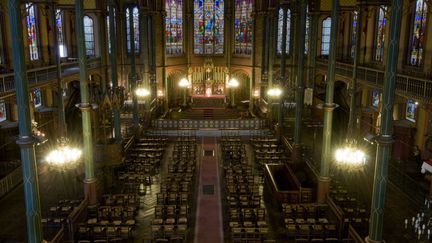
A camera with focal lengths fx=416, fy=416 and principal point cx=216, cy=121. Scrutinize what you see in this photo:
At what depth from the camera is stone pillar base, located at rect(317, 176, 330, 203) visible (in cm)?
1758

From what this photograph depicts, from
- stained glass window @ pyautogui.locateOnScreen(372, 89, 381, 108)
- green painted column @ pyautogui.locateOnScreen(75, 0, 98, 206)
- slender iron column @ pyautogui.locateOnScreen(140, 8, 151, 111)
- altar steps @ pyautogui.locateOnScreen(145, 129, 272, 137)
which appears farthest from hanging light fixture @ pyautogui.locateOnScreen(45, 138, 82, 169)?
stained glass window @ pyautogui.locateOnScreen(372, 89, 381, 108)

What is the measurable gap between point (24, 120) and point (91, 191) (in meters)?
7.84

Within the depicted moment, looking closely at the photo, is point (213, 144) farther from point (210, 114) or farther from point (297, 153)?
point (210, 114)

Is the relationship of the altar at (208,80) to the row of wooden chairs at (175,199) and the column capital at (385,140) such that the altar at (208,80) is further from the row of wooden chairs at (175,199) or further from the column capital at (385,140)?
the column capital at (385,140)

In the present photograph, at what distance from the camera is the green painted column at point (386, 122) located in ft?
33.6

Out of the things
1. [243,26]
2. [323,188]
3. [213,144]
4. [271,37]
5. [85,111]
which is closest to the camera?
[85,111]

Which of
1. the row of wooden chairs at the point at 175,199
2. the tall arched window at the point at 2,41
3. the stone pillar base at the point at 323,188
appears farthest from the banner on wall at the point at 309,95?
the tall arched window at the point at 2,41

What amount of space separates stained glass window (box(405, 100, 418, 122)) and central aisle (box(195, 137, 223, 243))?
11.4m

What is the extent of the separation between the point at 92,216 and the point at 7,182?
5.07 metres

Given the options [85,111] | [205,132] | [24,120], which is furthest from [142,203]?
[205,132]

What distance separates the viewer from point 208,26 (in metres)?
43.1

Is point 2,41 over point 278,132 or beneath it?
over

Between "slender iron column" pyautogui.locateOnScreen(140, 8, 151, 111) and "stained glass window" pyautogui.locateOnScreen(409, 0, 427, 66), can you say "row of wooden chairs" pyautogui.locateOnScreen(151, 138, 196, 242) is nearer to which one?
"slender iron column" pyautogui.locateOnScreen(140, 8, 151, 111)

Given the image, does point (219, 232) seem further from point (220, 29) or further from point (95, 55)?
point (220, 29)
